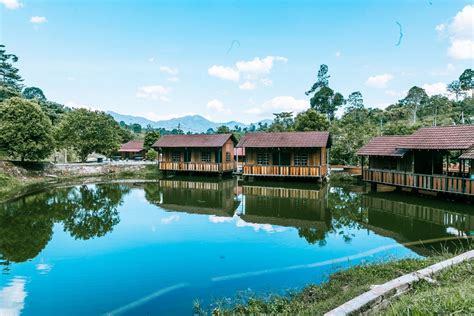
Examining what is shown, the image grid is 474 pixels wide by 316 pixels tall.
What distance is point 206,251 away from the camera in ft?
30.5

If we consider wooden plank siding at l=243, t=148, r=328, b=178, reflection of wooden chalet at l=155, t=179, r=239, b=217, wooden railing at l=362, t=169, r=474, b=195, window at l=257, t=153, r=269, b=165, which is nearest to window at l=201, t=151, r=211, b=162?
reflection of wooden chalet at l=155, t=179, r=239, b=217

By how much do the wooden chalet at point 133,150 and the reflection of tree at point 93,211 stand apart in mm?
23345

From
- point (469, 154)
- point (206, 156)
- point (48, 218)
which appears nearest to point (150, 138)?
point (206, 156)

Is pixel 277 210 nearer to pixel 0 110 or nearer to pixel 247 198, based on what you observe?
pixel 247 198

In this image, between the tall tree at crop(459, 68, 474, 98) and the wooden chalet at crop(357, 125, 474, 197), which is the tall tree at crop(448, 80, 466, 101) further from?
the wooden chalet at crop(357, 125, 474, 197)

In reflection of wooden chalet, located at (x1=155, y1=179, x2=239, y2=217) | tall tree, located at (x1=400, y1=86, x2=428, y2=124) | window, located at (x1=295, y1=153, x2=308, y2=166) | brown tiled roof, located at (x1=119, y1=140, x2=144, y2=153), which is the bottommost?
reflection of wooden chalet, located at (x1=155, y1=179, x2=239, y2=217)

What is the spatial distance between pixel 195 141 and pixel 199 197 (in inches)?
419

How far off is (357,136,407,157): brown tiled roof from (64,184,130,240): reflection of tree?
46.9ft

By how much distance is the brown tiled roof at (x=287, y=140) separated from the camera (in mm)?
23234

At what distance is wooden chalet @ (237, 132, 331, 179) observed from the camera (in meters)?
23.3

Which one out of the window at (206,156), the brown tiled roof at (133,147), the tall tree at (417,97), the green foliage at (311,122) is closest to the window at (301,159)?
the window at (206,156)

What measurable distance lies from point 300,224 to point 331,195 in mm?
6875

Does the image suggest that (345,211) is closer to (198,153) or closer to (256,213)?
(256,213)

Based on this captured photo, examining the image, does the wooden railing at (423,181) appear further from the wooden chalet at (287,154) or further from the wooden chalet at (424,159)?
the wooden chalet at (287,154)
